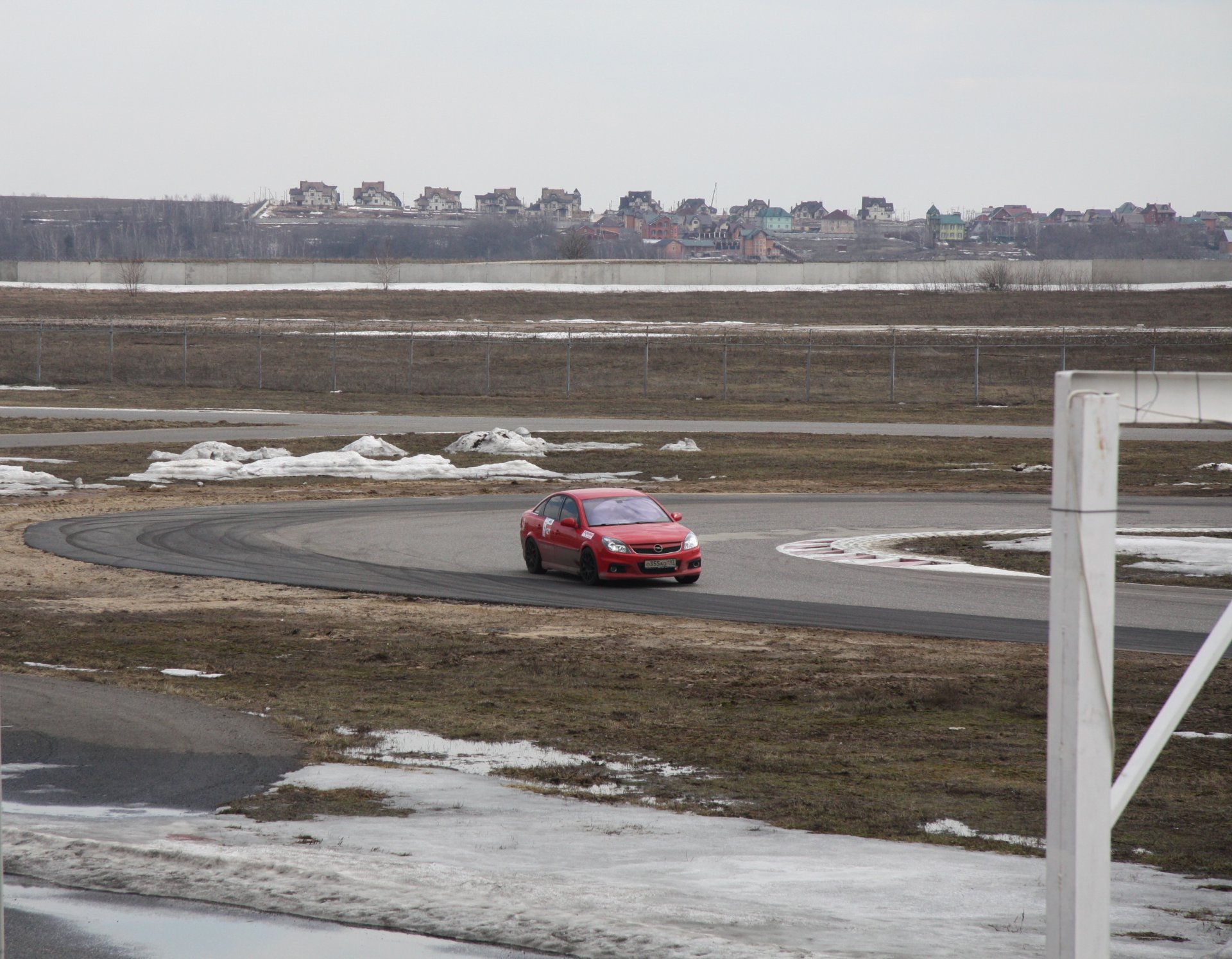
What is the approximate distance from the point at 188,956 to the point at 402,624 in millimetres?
10422

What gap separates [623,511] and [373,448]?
1753cm

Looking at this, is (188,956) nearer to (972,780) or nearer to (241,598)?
(972,780)

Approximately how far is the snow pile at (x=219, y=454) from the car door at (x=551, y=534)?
16.3 meters

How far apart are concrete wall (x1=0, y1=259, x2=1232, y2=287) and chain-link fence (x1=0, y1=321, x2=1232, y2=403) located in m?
36.5

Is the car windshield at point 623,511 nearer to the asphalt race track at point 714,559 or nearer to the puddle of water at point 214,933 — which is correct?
the asphalt race track at point 714,559

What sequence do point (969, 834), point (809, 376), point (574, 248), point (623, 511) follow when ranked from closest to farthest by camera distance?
1. point (969, 834)
2. point (623, 511)
3. point (809, 376)
4. point (574, 248)

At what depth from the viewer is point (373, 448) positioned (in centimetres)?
3681

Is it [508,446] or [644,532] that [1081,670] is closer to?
[644,532]

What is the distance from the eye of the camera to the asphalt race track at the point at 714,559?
56.2 ft

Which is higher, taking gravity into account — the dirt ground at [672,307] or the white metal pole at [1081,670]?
the dirt ground at [672,307]

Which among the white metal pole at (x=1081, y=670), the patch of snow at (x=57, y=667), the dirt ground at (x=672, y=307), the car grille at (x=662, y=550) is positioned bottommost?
the patch of snow at (x=57, y=667)

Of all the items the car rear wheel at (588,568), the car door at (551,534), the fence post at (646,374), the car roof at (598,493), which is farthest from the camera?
the fence post at (646,374)

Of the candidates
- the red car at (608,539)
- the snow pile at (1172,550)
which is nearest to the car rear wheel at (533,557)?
the red car at (608,539)

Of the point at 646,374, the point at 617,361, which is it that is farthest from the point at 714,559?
the point at 617,361
